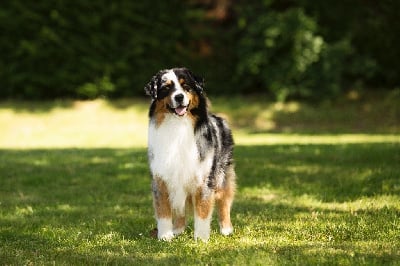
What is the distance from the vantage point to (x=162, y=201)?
7031mm

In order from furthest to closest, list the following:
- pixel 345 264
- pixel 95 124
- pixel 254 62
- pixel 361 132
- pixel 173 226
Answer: pixel 254 62
pixel 95 124
pixel 361 132
pixel 173 226
pixel 345 264

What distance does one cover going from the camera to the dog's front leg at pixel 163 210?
7.01 m

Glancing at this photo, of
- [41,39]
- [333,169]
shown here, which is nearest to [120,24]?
[41,39]

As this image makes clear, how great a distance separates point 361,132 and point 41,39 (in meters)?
13.2

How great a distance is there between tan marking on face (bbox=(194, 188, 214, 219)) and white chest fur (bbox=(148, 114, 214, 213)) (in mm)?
88

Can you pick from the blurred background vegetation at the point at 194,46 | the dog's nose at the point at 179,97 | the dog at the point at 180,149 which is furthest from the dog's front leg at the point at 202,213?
the blurred background vegetation at the point at 194,46

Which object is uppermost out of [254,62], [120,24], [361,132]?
[120,24]

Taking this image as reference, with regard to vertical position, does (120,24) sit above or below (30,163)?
above

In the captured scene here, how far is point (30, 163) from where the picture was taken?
13.9m

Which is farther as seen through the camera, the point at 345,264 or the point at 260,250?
the point at 260,250

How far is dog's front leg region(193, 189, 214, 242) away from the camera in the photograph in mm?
7004

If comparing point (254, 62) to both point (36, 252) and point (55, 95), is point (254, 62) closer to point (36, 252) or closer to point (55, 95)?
point (55, 95)

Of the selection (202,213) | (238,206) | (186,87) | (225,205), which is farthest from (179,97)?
(238,206)

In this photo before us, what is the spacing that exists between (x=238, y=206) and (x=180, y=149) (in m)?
2.99
